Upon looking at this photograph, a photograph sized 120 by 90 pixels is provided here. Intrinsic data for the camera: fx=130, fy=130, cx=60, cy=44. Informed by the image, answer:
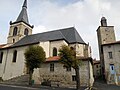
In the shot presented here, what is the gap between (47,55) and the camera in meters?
28.2

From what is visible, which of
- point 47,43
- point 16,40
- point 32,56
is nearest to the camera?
point 32,56

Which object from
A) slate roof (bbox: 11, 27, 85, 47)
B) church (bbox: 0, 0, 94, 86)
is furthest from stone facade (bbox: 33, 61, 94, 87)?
slate roof (bbox: 11, 27, 85, 47)

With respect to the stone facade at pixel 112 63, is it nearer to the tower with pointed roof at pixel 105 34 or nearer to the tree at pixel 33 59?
the tower with pointed roof at pixel 105 34

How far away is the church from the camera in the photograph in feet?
69.8

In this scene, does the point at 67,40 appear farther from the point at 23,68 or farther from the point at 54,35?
the point at 23,68

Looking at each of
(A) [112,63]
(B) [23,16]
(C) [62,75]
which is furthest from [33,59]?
(B) [23,16]

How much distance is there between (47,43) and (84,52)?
8832 mm

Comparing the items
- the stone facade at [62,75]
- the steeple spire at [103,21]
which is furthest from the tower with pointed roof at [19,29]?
the steeple spire at [103,21]

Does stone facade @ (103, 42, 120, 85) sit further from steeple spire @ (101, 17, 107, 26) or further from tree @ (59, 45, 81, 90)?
steeple spire @ (101, 17, 107, 26)

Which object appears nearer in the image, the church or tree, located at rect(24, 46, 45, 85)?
the church

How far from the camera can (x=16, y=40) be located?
37.1m

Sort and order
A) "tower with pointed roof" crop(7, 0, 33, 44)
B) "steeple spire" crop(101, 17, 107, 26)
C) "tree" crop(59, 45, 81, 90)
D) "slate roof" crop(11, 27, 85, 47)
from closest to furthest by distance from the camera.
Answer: "tree" crop(59, 45, 81, 90) < "slate roof" crop(11, 27, 85, 47) < "tower with pointed roof" crop(7, 0, 33, 44) < "steeple spire" crop(101, 17, 107, 26)

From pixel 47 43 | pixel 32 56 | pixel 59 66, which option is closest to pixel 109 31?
pixel 47 43

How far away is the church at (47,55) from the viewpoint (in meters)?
21.3
